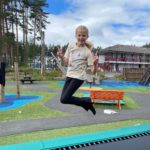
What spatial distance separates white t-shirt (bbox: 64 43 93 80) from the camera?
437 cm

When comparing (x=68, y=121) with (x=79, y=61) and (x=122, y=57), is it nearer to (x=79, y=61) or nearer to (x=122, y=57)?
(x=79, y=61)

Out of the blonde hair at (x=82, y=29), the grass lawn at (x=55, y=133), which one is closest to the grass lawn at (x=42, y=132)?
the grass lawn at (x=55, y=133)

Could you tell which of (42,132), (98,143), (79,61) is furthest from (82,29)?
(42,132)

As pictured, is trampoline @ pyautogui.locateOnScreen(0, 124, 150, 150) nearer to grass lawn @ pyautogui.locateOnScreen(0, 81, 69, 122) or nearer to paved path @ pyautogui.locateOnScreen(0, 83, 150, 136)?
paved path @ pyautogui.locateOnScreen(0, 83, 150, 136)

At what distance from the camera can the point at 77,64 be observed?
4.46m

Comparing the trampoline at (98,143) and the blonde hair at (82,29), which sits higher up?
the blonde hair at (82,29)

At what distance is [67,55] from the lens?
462 centimetres

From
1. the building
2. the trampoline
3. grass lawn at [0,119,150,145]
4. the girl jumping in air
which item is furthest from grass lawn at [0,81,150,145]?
the building

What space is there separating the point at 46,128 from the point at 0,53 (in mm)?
28519

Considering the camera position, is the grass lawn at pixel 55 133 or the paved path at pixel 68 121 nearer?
the grass lawn at pixel 55 133

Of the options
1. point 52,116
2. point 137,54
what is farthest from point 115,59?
point 52,116

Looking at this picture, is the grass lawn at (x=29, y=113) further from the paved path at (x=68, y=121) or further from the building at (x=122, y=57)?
the building at (x=122, y=57)

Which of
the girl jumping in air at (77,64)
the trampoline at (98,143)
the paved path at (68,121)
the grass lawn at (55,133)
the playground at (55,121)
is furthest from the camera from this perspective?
the paved path at (68,121)

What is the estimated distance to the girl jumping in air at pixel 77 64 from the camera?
429cm
